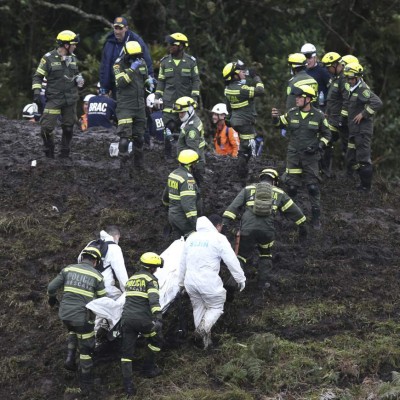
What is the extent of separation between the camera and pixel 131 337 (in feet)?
46.9

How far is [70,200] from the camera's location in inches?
733

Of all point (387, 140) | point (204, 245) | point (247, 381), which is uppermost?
point (204, 245)

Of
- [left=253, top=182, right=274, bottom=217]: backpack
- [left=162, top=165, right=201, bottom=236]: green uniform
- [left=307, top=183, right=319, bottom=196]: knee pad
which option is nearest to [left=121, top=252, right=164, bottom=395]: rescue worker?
[left=162, top=165, right=201, bottom=236]: green uniform

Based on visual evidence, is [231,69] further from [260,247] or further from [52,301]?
[52,301]

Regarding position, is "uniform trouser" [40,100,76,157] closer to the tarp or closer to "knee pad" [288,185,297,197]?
the tarp

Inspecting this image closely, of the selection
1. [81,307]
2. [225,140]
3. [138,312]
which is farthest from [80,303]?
[225,140]

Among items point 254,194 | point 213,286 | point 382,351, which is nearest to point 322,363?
point 382,351

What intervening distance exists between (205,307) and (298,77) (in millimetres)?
5411

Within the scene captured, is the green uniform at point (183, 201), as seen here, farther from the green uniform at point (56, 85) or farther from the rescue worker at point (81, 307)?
the green uniform at point (56, 85)

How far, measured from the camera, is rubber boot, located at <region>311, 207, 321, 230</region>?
17984 millimetres

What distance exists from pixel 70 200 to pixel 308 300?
15.9 ft

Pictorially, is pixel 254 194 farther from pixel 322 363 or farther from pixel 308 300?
pixel 322 363

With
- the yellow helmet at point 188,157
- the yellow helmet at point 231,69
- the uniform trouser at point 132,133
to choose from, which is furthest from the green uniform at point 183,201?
the yellow helmet at point 231,69

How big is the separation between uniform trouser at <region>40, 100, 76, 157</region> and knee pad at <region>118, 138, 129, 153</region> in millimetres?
1013
